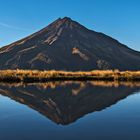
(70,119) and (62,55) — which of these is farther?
(62,55)

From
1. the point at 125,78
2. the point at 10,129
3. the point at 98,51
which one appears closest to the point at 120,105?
the point at 10,129

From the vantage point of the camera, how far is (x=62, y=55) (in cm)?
17738

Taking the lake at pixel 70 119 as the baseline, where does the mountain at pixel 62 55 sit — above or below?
above

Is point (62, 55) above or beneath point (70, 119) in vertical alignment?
above

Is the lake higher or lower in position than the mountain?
lower

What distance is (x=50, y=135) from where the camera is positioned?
13.5 meters

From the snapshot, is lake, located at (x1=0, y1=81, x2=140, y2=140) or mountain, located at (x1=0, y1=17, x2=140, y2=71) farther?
mountain, located at (x1=0, y1=17, x2=140, y2=71)

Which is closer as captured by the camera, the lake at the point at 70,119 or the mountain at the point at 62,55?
the lake at the point at 70,119

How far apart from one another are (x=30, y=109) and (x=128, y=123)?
6.52 m

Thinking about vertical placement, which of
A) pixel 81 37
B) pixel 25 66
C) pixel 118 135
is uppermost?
pixel 81 37

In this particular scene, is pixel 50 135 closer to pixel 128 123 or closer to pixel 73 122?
pixel 73 122

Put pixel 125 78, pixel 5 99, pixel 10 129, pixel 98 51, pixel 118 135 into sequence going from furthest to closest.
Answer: pixel 98 51
pixel 125 78
pixel 5 99
pixel 10 129
pixel 118 135

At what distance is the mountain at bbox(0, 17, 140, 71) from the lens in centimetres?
16562

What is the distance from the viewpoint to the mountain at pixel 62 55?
166m
